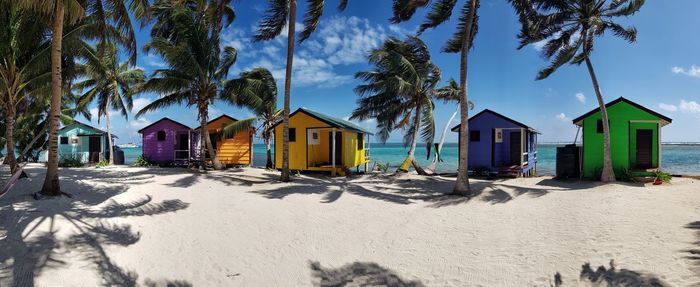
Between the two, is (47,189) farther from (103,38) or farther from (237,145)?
(237,145)

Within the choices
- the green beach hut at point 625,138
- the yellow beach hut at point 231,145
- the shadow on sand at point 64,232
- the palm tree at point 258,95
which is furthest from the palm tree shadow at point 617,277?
the yellow beach hut at point 231,145

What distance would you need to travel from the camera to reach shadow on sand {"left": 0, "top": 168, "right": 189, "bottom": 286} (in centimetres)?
511

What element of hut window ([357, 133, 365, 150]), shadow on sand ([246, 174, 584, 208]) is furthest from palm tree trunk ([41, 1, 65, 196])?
hut window ([357, 133, 365, 150])

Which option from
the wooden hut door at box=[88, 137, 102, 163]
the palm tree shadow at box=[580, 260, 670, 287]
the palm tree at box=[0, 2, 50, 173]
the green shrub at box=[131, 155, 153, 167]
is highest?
the palm tree at box=[0, 2, 50, 173]

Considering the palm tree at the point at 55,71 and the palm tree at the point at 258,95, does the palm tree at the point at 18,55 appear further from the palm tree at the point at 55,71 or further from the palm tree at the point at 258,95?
the palm tree at the point at 258,95

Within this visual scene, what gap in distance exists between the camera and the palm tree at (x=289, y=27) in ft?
46.4

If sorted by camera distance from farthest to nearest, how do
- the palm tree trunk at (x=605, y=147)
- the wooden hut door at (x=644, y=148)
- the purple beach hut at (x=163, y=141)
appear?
1. the purple beach hut at (x=163, y=141)
2. the wooden hut door at (x=644, y=148)
3. the palm tree trunk at (x=605, y=147)

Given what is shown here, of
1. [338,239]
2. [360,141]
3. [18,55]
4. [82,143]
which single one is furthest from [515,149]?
[82,143]

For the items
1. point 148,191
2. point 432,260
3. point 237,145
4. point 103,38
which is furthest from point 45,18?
point 237,145

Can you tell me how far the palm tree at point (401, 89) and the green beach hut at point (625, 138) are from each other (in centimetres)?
700

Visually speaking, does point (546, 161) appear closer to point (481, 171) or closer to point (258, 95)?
point (481, 171)

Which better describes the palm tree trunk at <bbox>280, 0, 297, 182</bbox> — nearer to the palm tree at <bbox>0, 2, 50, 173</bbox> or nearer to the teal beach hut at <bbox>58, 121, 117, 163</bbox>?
the palm tree at <bbox>0, 2, 50, 173</bbox>

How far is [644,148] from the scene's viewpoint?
1514 cm

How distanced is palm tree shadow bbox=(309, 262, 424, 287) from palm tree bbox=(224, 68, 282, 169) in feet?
49.8
